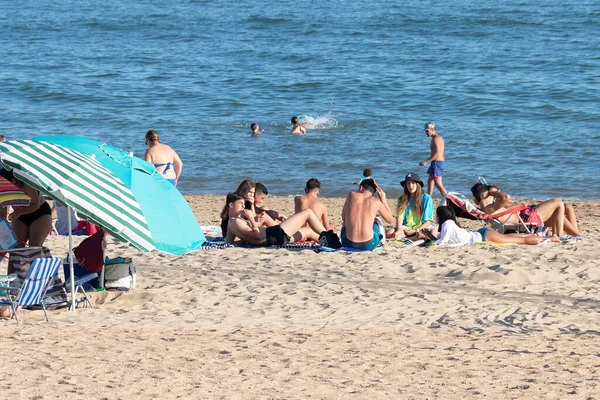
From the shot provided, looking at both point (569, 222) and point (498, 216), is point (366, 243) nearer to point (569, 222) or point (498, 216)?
point (498, 216)

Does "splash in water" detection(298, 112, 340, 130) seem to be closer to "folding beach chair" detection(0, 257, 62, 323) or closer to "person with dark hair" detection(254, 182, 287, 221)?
"person with dark hair" detection(254, 182, 287, 221)

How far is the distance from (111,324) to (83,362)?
1095 mm

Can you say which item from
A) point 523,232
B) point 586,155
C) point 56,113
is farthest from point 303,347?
point 56,113

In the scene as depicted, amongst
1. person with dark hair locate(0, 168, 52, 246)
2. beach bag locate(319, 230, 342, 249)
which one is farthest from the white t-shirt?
person with dark hair locate(0, 168, 52, 246)

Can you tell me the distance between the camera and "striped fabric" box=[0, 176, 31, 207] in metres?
7.72

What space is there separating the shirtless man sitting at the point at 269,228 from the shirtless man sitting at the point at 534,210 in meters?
1.89

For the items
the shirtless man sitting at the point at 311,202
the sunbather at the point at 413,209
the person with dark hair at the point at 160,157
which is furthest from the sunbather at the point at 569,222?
the person with dark hair at the point at 160,157

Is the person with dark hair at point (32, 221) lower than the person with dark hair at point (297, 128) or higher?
lower

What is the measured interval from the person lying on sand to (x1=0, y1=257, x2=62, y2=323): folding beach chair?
14.2ft

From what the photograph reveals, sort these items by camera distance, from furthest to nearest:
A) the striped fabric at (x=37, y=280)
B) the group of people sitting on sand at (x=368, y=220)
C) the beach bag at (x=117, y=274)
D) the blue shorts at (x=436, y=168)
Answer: the blue shorts at (x=436, y=168)
the group of people sitting on sand at (x=368, y=220)
the beach bag at (x=117, y=274)
the striped fabric at (x=37, y=280)

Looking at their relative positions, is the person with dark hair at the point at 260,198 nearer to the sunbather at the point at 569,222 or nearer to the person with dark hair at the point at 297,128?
the sunbather at the point at 569,222

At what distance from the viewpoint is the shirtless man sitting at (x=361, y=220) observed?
943 centimetres

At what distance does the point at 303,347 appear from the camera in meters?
A: 6.60

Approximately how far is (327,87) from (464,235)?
15.8m
